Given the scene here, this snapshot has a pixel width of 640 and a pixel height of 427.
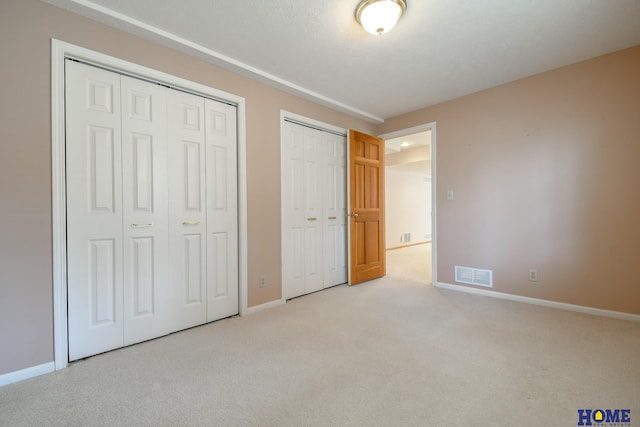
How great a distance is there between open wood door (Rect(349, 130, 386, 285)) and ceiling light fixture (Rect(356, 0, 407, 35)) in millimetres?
1874

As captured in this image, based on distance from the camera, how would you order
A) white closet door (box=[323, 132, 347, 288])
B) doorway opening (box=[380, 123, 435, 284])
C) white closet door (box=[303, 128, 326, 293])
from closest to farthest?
1. white closet door (box=[303, 128, 326, 293])
2. white closet door (box=[323, 132, 347, 288])
3. doorway opening (box=[380, 123, 435, 284])

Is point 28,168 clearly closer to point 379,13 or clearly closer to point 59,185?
point 59,185

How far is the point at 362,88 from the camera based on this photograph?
3.25 meters

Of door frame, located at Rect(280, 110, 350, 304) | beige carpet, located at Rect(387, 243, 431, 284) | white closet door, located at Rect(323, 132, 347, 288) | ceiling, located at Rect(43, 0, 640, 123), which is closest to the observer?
ceiling, located at Rect(43, 0, 640, 123)

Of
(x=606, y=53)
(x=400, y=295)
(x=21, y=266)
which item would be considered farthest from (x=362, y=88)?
(x=21, y=266)

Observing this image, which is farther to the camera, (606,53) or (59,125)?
(606,53)

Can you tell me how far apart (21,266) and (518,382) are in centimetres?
314

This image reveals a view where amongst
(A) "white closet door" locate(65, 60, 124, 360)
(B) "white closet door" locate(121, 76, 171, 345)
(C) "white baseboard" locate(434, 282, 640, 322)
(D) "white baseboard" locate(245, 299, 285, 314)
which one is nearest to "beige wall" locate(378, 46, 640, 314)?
(C) "white baseboard" locate(434, 282, 640, 322)

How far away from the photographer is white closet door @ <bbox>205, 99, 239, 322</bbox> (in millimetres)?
2604

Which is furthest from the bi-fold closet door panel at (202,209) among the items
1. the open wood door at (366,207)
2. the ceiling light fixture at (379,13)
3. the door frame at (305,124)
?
the open wood door at (366,207)

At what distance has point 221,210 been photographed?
2684 millimetres

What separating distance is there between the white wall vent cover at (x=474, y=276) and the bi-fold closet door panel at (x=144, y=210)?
281cm

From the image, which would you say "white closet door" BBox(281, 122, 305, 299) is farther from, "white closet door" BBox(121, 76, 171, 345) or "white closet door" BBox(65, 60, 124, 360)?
"white closet door" BBox(65, 60, 124, 360)

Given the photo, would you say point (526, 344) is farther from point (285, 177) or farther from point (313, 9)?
point (313, 9)
